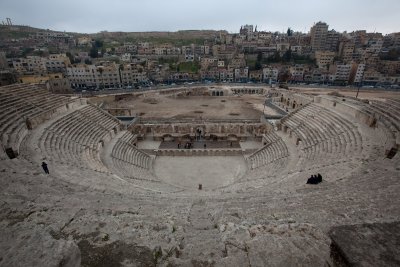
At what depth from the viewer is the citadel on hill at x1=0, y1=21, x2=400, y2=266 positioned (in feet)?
12.9

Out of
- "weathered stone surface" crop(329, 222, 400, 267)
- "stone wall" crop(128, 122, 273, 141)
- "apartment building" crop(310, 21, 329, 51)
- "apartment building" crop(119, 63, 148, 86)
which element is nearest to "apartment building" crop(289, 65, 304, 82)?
"apartment building" crop(310, 21, 329, 51)

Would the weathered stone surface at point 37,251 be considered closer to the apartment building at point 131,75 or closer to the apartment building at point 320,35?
the apartment building at point 131,75

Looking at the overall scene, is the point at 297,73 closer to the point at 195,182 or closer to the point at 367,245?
the point at 195,182

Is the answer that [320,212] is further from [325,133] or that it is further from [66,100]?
[66,100]

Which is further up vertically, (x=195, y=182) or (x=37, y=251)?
(x=37, y=251)

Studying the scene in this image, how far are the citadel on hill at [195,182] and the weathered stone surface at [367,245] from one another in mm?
16

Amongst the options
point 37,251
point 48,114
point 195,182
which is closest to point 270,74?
point 195,182

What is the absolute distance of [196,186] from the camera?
17.0 m

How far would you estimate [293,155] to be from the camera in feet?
59.6

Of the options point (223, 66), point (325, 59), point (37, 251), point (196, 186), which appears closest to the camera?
point (37, 251)

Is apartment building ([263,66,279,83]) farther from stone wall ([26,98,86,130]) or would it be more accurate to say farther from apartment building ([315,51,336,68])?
stone wall ([26,98,86,130])

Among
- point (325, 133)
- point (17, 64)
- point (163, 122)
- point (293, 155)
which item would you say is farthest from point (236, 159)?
point (17, 64)

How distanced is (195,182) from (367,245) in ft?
49.0

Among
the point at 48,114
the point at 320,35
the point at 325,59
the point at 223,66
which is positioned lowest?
the point at 48,114
